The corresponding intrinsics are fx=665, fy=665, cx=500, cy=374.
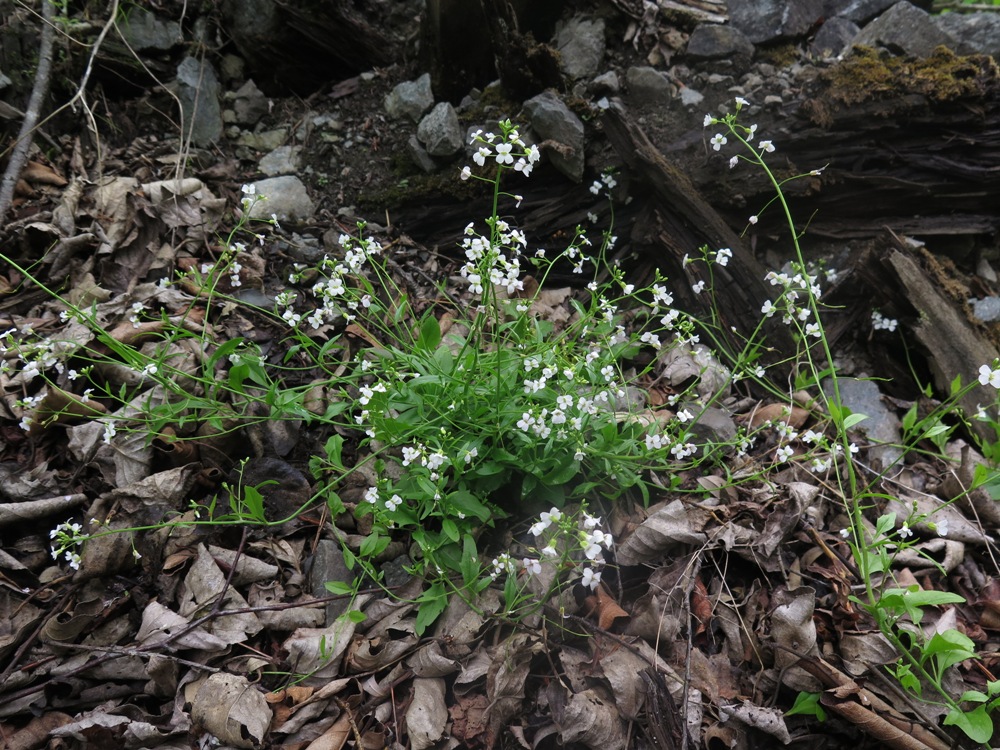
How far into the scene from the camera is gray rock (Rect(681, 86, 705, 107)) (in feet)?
13.0

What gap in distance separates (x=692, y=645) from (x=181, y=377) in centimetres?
257

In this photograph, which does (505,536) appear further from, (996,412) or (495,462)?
(996,412)

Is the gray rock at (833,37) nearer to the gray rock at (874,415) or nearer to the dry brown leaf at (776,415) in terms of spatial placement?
the gray rock at (874,415)

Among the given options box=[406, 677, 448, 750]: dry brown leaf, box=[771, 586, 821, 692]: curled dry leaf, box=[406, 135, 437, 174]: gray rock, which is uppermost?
box=[406, 135, 437, 174]: gray rock

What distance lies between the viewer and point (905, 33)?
3.82m

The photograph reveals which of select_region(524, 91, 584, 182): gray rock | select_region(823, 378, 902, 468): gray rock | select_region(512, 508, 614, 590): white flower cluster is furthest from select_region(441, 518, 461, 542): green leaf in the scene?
select_region(524, 91, 584, 182): gray rock

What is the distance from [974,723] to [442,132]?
370 centimetres

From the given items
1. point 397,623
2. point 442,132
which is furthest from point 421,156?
point 397,623

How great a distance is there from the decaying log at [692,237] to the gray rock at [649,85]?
1.45ft

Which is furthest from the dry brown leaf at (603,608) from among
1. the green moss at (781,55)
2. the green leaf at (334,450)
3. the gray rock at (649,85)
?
the green moss at (781,55)

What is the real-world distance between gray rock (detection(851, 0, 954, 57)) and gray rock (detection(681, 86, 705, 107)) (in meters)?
0.88

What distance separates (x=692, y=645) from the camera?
254 centimetres

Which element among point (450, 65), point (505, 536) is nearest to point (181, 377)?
point (505, 536)

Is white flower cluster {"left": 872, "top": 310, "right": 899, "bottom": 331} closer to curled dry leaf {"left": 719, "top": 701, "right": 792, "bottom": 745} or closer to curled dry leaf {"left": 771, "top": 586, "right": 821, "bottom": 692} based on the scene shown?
curled dry leaf {"left": 771, "top": 586, "right": 821, "bottom": 692}
